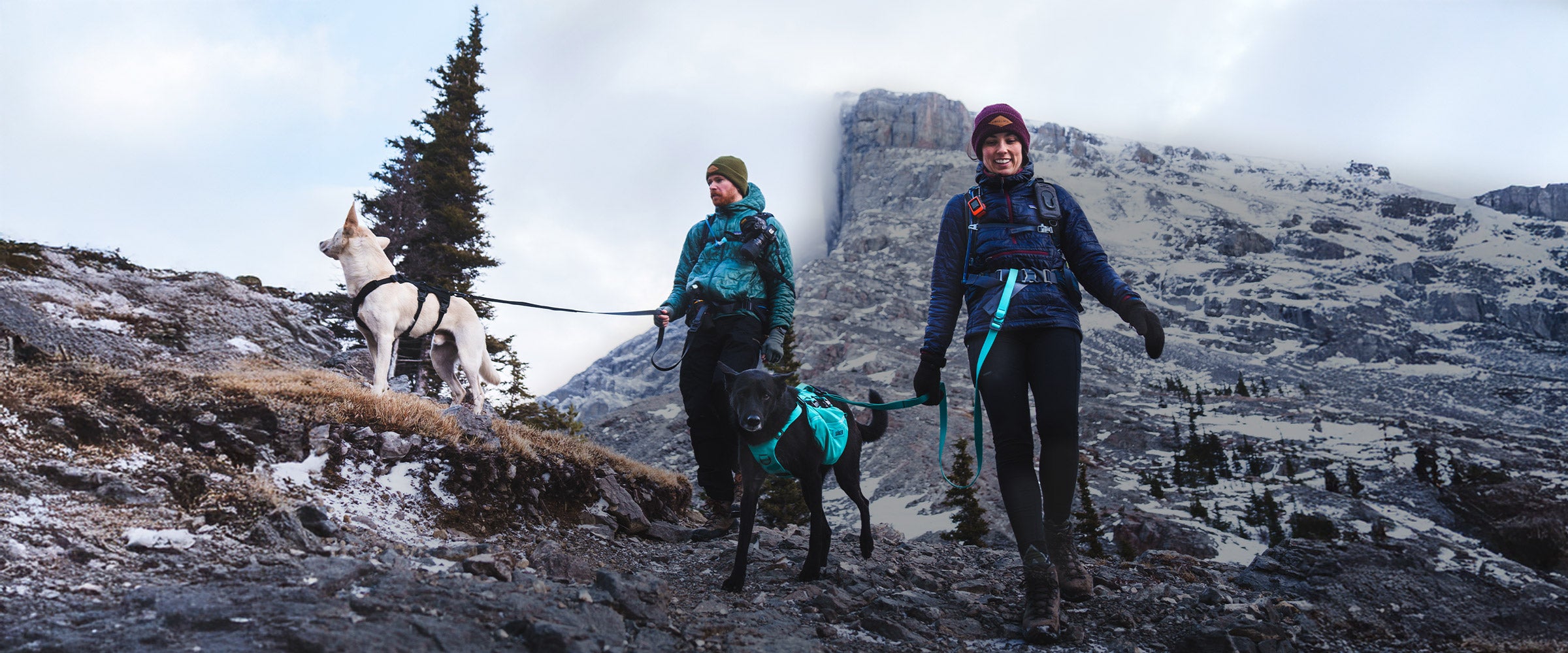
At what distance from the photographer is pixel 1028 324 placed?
409 cm

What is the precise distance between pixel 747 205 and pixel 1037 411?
10.2ft

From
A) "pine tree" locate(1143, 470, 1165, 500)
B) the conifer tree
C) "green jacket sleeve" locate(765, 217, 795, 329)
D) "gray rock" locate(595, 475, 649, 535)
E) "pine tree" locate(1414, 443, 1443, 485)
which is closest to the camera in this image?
"green jacket sleeve" locate(765, 217, 795, 329)

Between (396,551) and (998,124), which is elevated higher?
(998,124)

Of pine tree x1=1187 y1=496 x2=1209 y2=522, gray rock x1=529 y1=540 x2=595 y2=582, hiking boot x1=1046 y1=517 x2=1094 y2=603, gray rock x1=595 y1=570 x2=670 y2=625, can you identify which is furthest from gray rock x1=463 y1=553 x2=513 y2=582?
pine tree x1=1187 y1=496 x2=1209 y2=522

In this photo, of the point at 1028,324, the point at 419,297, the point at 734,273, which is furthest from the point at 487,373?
the point at 1028,324

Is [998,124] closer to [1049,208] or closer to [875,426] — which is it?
[1049,208]

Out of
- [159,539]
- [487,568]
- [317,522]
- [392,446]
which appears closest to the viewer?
[159,539]

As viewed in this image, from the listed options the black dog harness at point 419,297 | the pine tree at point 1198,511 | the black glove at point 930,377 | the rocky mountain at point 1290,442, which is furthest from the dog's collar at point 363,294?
the pine tree at point 1198,511

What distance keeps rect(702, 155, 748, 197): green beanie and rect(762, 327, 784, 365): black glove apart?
1250 millimetres

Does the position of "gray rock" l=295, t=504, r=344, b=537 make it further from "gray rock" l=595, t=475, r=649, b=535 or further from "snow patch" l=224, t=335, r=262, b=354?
"snow patch" l=224, t=335, r=262, b=354

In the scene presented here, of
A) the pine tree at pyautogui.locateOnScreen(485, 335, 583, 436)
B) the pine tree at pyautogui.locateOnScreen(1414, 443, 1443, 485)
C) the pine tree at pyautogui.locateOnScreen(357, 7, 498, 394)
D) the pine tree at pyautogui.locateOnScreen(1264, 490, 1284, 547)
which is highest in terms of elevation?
the pine tree at pyautogui.locateOnScreen(357, 7, 498, 394)

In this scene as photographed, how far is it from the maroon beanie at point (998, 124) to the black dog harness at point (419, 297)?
20.2 feet

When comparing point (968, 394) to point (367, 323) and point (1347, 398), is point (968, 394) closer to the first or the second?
point (1347, 398)

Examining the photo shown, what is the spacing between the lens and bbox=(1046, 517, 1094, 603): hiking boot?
4.04 meters
